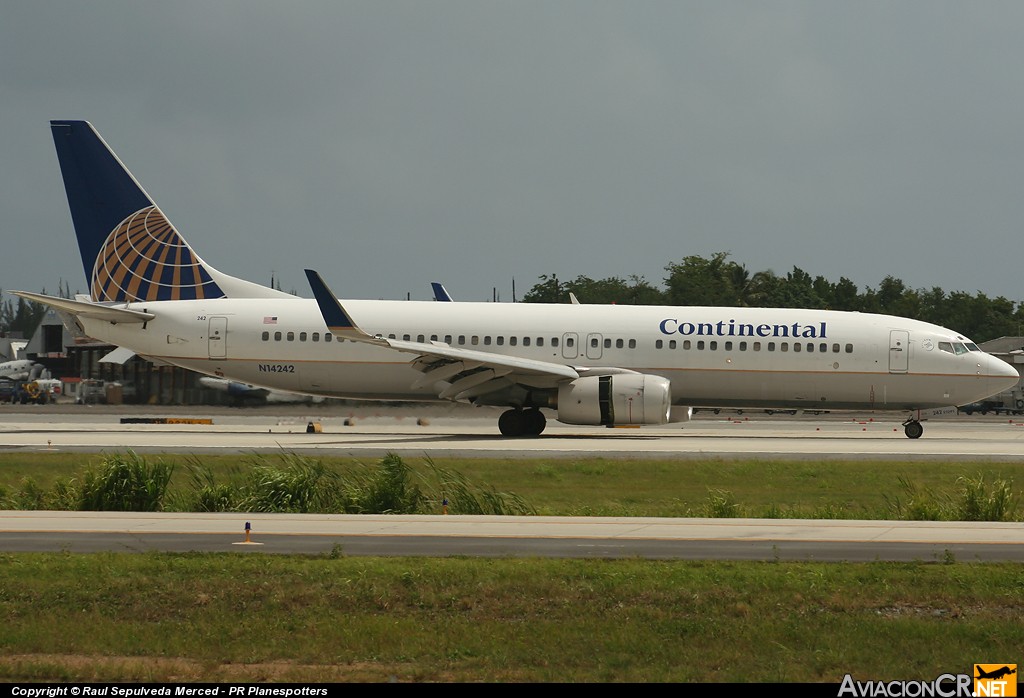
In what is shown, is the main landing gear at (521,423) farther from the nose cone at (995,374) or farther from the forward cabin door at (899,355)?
the nose cone at (995,374)

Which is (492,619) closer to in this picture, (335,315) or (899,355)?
(335,315)

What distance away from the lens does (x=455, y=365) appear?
34.8 meters

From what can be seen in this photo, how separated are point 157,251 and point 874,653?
3296cm

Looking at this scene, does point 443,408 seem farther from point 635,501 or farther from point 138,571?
point 138,571

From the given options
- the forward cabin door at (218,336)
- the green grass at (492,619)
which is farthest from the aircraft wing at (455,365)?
the green grass at (492,619)

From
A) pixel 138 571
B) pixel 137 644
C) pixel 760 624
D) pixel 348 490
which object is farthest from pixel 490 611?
pixel 348 490

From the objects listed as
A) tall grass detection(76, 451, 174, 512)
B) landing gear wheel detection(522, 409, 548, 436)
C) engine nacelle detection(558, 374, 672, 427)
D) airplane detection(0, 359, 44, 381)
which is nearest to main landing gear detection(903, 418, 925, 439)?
engine nacelle detection(558, 374, 672, 427)

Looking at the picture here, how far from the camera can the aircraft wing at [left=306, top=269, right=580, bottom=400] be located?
1286 inches

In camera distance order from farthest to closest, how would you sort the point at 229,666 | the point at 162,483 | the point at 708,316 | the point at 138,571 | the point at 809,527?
the point at 708,316
the point at 162,483
the point at 809,527
the point at 138,571
the point at 229,666

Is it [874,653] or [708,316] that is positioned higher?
[708,316]

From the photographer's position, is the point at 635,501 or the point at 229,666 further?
the point at 635,501

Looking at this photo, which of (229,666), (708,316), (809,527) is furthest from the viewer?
(708,316)

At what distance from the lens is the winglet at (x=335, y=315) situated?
106 feet

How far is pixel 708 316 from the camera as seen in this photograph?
3647 cm
